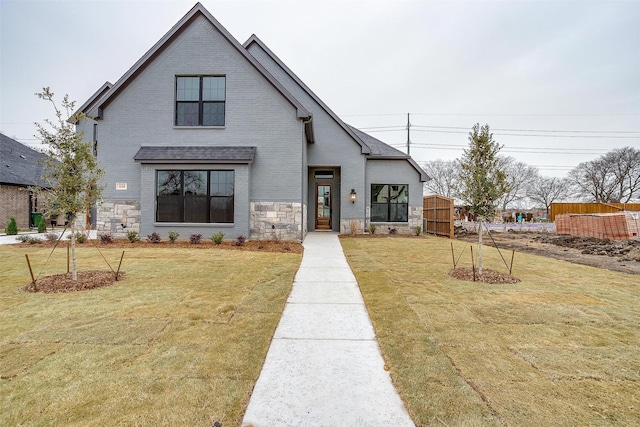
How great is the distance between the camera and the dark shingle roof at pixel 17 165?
59.6ft

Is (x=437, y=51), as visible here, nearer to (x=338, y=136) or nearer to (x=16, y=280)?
(x=338, y=136)

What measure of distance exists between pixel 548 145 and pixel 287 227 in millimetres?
48718

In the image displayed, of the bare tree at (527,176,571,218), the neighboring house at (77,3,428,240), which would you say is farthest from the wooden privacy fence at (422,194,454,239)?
the bare tree at (527,176,571,218)

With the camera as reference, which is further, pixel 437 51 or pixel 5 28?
pixel 437 51

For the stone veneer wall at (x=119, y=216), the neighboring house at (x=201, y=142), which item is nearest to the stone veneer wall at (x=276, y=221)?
the neighboring house at (x=201, y=142)

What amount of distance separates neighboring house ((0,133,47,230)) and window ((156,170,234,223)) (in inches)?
392

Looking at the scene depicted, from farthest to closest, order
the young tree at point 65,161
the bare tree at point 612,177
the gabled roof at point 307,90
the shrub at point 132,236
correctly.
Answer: the bare tree at point 612,177 → the gabled roof at point 307,90 → the shrub at point 132,236 → the young tree at point 65,161

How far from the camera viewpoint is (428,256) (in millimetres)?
9438

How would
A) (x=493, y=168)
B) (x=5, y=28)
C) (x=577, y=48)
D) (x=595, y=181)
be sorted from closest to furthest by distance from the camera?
(x=493, y=168)
(x=5, y=28)
(x=577, y=48)
(x=595, y=181)

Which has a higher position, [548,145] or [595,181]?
[548,145]

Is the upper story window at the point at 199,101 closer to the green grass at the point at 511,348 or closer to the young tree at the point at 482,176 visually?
the young tree at the point at 482,176

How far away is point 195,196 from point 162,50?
19.3 feet

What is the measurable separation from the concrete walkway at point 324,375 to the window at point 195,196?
26.1 feet

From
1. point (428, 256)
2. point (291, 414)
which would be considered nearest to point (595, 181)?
point (428, 256)
